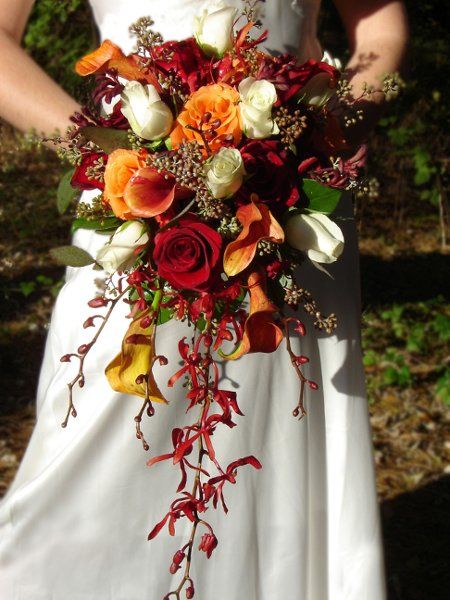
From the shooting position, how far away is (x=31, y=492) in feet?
6.63

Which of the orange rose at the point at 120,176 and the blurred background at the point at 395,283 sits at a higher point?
the blurred background at the point at 395,283

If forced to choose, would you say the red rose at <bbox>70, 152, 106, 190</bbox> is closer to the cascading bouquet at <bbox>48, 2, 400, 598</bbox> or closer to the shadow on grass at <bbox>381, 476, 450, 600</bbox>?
the cascading bouquet at <bbox>48, 2, 400, 598</bbox>

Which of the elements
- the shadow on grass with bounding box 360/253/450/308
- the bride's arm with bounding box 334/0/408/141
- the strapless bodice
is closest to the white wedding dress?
the strapless bodice

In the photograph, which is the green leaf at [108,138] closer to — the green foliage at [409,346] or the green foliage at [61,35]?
the green foliage at [409,346]

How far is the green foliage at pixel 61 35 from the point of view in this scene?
6570mm

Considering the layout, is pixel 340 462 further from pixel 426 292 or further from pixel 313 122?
pixel 426 292

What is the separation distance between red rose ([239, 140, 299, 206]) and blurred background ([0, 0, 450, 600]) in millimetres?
2051

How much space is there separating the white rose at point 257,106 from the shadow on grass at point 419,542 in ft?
7.61

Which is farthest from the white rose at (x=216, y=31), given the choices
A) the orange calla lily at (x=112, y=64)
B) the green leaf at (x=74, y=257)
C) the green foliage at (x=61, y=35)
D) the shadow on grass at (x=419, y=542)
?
the green foliage at (x=61, y=35)

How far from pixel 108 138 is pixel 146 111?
0.12 meters

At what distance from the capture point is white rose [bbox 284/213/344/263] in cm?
157

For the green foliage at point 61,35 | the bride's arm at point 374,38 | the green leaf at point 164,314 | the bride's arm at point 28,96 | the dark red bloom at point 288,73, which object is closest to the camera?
the dark red bloom at point 288,73

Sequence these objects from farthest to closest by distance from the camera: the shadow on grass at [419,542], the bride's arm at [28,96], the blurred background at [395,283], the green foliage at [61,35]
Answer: the green foliage at [61,35]
the blurred background at [395,283]
the shadow on grass at [419,542]
the bride's arm at [28,96]

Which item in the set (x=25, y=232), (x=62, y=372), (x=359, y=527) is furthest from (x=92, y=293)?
(x=25, y=232)
